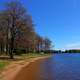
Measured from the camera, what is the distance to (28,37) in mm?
49281

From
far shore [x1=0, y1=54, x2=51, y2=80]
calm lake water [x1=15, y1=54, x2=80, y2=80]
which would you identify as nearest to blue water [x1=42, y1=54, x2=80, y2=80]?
calm lake water [x1=15, y1=54, x2=80, y2=80]

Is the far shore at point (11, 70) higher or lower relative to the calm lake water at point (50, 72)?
higher

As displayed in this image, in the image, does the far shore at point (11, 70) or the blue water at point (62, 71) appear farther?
the blue water at point (62, 71)

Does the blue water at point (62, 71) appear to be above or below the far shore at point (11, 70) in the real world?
below

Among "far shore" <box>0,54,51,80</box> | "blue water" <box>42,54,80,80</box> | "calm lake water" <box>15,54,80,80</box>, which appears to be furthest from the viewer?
"blue water" <box>42,54,80,80</box>

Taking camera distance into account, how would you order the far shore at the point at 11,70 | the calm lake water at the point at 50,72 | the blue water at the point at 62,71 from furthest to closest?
the blue water at the point at 62,71 < the calm lake water at the point at 50,72 < the far shore at the point at 11,70

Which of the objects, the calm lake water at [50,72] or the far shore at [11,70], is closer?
the far shore at [11,70]

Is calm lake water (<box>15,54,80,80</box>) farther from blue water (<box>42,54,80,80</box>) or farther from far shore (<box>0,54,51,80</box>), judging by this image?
far shore (<box>0,54,51,80</box>)

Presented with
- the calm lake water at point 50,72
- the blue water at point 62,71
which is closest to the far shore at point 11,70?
the calm lake water at point 50,72

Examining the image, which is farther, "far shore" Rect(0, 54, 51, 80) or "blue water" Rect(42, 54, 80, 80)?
"blue water" Rect(42, 54, 80, 80)

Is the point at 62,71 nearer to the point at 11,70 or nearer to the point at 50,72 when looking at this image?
the point at 50,72

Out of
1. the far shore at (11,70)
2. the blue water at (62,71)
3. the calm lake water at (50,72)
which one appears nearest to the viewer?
the far shore at (11,70)

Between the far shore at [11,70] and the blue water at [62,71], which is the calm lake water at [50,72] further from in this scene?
the far shore at [11,70]

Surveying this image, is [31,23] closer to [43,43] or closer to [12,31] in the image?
[12,31]
